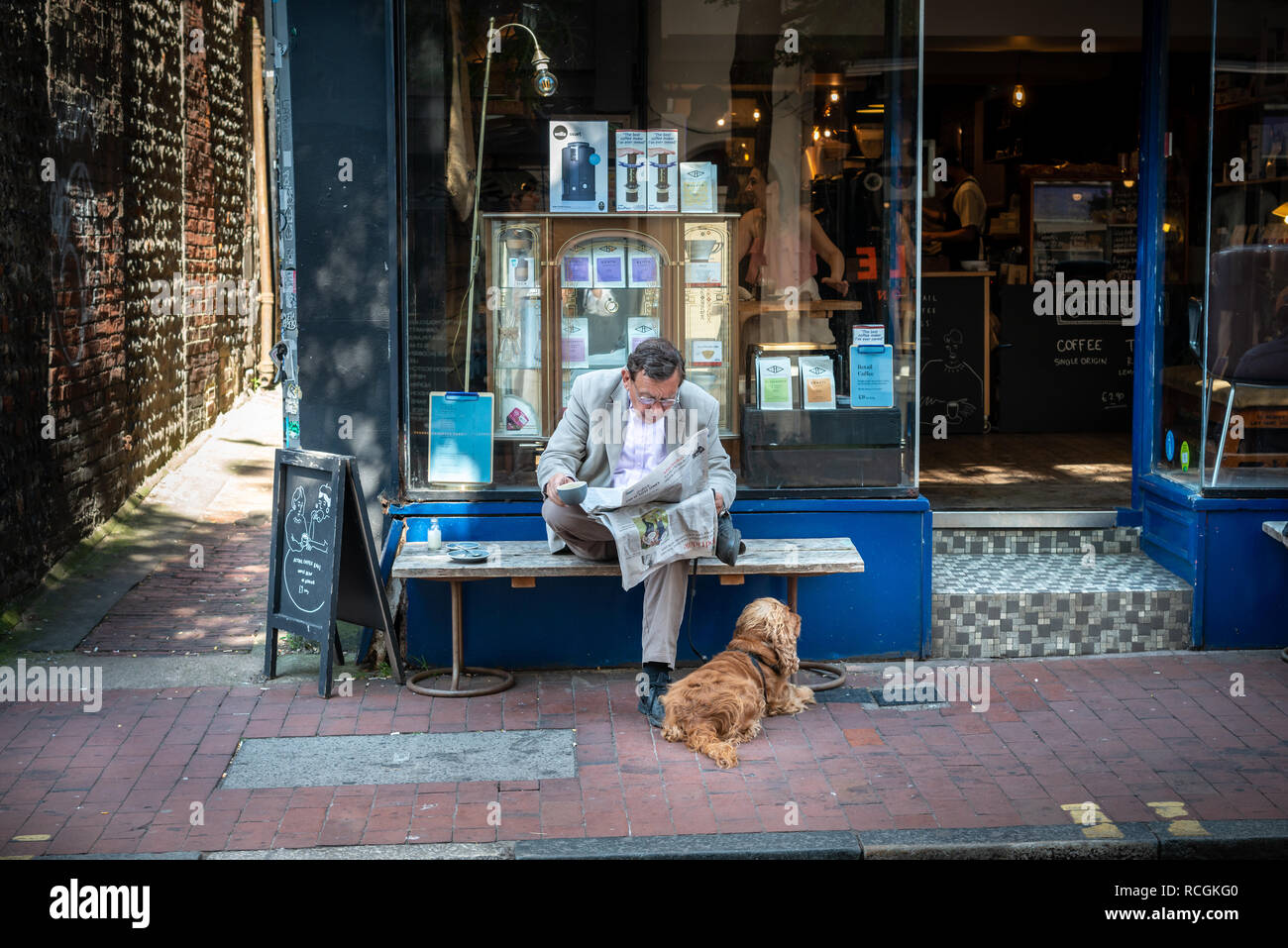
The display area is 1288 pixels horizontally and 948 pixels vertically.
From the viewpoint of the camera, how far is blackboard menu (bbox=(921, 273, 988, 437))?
10297mm

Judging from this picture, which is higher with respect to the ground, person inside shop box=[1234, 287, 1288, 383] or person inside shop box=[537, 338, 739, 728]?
person inside shop box=[1234, 287, 1288, 383]

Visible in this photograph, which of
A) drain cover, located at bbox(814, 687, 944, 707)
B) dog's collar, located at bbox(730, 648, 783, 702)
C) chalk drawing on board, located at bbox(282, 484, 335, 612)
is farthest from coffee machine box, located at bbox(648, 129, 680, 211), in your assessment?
drain cover, located at bbox(814, 687, 944, 707)

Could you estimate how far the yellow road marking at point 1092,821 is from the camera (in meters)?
4.66

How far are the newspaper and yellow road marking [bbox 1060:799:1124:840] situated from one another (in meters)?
1.77

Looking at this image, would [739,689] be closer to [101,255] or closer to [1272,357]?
[1272,357]

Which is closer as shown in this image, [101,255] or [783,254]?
[783,254]

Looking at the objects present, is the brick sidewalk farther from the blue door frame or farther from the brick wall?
the brick wall

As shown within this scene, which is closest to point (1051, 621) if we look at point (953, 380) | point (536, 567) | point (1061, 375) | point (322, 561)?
point (536, 567)

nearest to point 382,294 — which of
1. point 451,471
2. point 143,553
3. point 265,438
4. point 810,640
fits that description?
point 451,471

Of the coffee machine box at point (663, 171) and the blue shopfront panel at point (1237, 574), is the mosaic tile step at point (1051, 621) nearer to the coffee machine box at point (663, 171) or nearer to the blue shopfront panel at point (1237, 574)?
the blue shopfront panel at point (1237, 574)

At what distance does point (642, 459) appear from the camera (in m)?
6.10

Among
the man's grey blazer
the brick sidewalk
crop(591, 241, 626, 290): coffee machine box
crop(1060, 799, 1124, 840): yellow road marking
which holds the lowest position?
crop(1060, 799, 1124, 840): yellow road marking

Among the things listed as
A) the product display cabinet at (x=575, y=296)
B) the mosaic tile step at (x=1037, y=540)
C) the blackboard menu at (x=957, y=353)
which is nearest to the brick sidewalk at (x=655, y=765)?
the mosaic tile step at (x=1037, y=540)

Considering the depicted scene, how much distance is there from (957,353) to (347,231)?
17.6 ft
